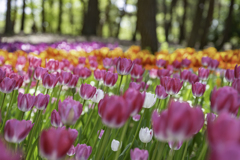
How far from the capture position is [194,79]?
2307 mm

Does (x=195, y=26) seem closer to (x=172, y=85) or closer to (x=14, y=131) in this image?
(x=172, y=85)

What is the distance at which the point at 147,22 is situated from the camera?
7391 millimetres

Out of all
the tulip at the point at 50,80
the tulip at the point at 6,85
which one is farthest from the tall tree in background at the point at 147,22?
the tulip at the point at 6,85

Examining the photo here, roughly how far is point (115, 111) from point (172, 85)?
1.05 m

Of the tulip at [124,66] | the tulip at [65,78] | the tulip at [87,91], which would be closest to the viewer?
the tulip at [87,91]

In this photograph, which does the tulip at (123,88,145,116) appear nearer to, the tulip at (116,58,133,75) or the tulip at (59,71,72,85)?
the tulip at (116,58,133,75)

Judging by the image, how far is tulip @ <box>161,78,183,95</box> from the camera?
1828mm

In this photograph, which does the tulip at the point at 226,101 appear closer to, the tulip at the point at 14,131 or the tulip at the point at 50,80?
the tulip at the point at 14,131

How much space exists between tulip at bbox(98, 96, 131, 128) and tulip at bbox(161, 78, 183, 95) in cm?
99

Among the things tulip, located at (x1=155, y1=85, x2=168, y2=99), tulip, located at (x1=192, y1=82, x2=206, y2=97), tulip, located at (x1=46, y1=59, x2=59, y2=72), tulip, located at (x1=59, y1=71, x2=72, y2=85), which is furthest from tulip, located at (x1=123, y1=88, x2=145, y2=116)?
tulip, located at (x1=46, y1=59, x2=59, y2=72)

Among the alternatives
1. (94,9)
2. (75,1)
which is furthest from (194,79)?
(75,1)

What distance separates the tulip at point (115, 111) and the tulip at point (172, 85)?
995 millimetres

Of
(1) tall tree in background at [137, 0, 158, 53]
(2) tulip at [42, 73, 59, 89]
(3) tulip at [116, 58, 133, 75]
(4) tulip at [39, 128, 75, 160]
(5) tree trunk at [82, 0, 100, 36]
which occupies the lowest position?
(4) tulip at [39, 128, 75, 160]

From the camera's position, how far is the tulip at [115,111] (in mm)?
876
